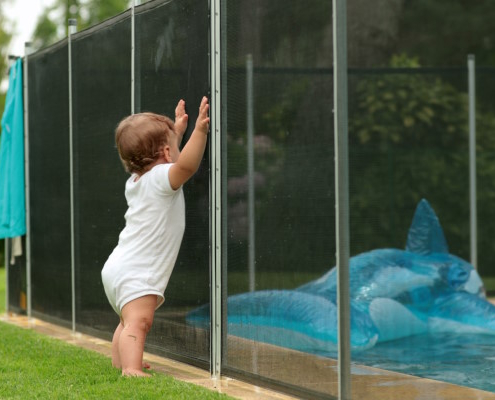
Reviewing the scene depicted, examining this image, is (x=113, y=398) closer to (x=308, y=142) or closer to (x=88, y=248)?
(x=308, y=142)

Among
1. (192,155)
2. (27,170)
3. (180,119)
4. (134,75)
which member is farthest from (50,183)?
(192,155)

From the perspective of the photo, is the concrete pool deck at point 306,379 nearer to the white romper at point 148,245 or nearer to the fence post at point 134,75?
the white romper at point 148,245

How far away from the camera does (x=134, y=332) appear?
462 centimetres

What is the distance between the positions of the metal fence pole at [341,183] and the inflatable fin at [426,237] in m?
4.16

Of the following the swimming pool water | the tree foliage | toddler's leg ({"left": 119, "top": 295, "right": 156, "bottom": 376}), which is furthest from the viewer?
the tree foliage

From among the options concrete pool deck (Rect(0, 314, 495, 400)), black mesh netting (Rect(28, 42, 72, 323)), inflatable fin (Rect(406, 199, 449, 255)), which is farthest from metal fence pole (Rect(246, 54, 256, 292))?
inflatable fin (Rect(406, 199, 449, 255))

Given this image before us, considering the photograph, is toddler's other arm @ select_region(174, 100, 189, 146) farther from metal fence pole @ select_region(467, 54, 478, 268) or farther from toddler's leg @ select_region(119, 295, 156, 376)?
metal fence pole @ select_region(467, 54, 478, 268)

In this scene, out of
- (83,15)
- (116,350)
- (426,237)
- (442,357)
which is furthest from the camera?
(83,15)

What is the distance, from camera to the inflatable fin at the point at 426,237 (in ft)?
25.5

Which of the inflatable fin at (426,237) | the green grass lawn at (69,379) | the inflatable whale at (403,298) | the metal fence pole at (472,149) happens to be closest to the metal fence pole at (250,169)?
the inflatable whale at (403,298)

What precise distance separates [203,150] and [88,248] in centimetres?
192

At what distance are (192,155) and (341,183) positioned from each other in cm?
101

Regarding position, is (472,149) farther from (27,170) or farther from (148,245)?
(148,245)

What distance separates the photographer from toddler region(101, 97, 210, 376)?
15.1 feet
